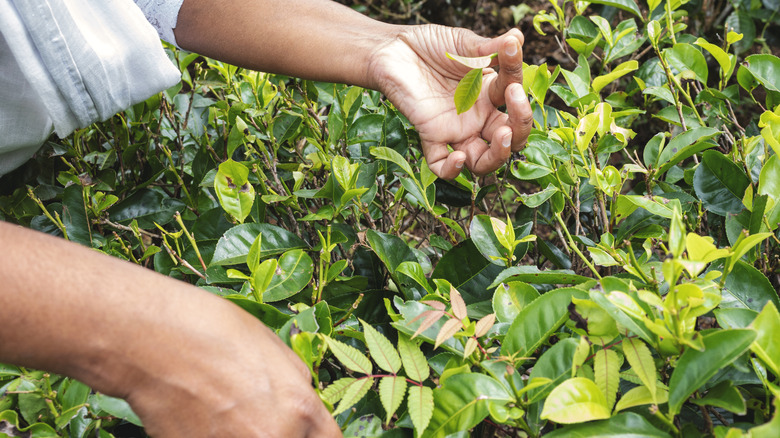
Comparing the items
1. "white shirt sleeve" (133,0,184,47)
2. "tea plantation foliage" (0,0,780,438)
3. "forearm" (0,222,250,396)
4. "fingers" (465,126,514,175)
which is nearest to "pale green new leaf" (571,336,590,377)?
"tea plantation foliage" (0,0,780,438)

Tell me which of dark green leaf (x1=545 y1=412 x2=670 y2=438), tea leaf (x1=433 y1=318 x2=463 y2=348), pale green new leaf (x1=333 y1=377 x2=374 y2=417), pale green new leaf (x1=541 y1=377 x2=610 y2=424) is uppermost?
tea leaf (x1=433 y1=318 x2=463 y2=348)

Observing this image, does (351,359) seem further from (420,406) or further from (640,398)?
(640,398)

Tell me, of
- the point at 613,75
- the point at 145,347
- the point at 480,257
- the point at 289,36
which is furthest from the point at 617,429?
the point at 289,36

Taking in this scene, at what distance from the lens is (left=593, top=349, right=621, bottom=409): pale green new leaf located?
750mm

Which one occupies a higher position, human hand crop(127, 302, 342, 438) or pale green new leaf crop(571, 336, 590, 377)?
human hand crop(127, 302, 342, 438)

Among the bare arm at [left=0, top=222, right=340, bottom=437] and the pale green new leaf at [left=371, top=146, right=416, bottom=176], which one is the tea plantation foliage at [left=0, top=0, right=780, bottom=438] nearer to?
the pale green new leaf at [left=371, top=146, right=416, bottom=176]

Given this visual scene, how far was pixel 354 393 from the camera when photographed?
0.77m

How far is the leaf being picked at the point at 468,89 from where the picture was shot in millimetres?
1067

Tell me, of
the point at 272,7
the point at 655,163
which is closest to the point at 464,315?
the point at 655,163

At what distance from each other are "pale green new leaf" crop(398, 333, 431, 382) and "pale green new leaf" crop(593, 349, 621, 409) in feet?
0.71

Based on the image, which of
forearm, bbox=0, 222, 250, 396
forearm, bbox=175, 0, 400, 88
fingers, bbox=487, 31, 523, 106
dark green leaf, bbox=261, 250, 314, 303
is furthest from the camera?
forearm, bbox=175, 0, 400, 88

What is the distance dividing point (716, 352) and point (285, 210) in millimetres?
955

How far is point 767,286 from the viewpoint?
0.87 m

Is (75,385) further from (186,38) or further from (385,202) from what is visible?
(186,38)
